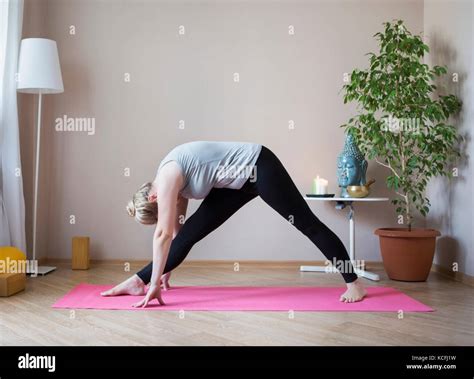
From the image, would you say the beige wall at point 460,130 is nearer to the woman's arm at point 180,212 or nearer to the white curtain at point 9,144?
the woman's arm at point 180,212

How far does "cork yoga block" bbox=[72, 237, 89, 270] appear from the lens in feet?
12.1

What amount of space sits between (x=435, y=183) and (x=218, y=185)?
1944 millimetres

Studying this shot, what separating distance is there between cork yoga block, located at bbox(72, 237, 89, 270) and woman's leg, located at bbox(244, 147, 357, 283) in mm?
1661

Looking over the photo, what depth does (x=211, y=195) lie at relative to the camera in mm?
2627

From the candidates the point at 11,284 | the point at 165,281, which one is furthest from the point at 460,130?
the point at 11,284

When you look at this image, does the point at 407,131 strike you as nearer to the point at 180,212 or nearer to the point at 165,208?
the point at 180,212

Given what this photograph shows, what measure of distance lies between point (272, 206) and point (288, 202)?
94 millimetres

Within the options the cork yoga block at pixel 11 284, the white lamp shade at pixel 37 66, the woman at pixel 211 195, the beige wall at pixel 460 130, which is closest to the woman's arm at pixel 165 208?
the woman at pixel 211 195

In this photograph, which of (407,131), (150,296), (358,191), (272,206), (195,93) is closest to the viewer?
(150,296)

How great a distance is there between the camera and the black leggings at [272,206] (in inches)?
97.5

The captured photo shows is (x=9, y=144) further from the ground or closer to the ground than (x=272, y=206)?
further from the ground

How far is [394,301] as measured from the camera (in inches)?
102

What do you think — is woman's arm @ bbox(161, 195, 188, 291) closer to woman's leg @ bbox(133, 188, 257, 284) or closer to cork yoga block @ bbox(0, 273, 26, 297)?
woman's leg @ bbox(133, 188, 257, 284)
